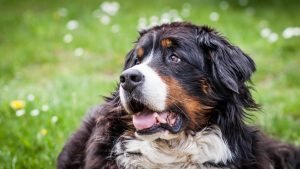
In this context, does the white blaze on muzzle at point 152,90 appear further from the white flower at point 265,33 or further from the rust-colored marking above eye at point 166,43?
the white flower at point 265,33

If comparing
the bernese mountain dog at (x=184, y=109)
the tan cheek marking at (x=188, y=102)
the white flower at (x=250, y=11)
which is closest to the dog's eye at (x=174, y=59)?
the bernese mountain dog at (x=184, y=109)

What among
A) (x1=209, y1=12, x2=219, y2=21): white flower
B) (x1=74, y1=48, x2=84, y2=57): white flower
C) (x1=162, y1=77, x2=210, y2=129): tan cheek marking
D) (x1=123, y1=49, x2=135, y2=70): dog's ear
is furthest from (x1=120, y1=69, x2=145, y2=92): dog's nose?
(x1=209, y1=12, x2=219, y2=21): white flower

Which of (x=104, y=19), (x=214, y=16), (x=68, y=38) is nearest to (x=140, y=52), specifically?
(x=68, y=38)

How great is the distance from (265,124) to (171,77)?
2.39 metres

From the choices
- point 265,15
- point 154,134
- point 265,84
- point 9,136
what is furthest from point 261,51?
point 154,134

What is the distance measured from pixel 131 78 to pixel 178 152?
720 mm

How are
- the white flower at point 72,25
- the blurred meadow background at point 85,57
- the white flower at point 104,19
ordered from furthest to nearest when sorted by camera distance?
the white flower at point 104,19 → the white flower at point 72,25 → the blurred meadow background at point 85,57

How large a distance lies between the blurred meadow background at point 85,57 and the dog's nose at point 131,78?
174cm

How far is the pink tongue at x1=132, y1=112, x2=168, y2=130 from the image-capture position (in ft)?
12.3

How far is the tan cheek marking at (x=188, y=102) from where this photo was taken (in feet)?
12.3

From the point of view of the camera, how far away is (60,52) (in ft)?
29.1

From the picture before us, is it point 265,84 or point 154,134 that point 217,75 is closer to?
point 154,134

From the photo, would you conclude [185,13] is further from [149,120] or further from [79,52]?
[149,120]

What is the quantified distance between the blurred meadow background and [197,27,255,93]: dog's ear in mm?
1681
